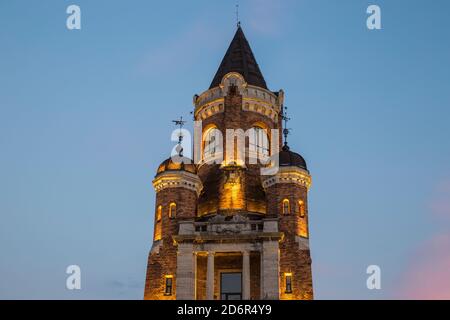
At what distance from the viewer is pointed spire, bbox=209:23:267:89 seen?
65.4 meters

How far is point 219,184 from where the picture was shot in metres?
58.7

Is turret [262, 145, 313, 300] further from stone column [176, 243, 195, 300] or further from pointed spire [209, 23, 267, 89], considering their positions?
pointed spire [209, 23, 267, 89]

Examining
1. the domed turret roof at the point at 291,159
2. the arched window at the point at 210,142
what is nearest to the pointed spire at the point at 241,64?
the arched window at the point at 210,142

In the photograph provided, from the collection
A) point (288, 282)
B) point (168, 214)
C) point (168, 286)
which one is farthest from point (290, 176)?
point (168, 286)

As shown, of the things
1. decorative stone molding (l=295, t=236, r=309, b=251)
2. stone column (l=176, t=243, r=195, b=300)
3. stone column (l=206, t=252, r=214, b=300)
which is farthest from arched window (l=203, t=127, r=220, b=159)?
stone column (l=206, t=252, r=214, b=300)

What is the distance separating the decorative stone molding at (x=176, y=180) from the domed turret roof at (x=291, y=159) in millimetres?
7581

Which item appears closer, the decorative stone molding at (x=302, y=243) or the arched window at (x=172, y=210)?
the decorative stone molding at (x=302, y=243)

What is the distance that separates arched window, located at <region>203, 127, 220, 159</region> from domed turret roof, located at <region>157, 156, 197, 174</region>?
524cm

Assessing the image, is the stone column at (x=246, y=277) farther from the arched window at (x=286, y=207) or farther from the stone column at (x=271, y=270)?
the arched window at (x=286, y=207)

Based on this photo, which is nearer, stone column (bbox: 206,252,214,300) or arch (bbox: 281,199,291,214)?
stone column (bbox: 206,252,214,300)

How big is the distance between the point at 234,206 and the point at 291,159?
21.0ft

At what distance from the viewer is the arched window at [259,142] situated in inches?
2430

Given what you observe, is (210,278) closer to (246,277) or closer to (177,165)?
(246,277)
